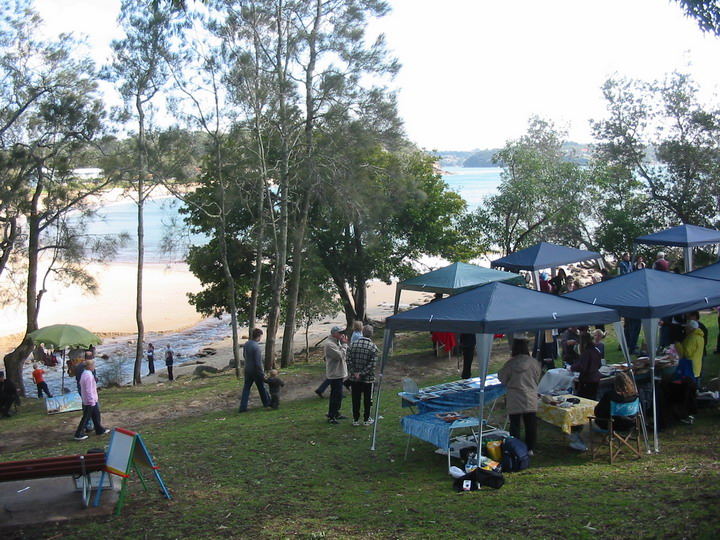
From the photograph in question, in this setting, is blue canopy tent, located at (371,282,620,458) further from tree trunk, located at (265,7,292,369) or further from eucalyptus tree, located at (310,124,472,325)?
eucalyptus tree, located at (310,124,472,325)

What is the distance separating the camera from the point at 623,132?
28656 millimetres

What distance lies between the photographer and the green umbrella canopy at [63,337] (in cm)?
1720

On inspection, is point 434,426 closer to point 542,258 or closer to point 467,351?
point 467,351

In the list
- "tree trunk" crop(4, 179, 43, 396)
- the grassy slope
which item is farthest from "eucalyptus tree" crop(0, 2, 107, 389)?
the grassy slope

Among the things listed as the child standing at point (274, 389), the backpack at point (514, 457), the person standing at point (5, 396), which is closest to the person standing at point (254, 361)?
the child standing at point (274, 389)

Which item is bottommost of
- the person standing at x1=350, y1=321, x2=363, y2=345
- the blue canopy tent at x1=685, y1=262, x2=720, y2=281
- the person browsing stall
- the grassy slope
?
the grassy slope

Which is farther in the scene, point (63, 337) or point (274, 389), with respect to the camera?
point (63, 337)

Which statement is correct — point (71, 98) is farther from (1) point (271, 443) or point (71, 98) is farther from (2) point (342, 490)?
(2) point (342, 490)

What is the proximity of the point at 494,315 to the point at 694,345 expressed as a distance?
3.84m

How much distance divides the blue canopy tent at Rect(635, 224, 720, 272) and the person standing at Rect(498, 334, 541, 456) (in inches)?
414

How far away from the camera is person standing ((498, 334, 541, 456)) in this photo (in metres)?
8.38

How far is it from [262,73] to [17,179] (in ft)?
25.4

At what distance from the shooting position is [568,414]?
8430mm

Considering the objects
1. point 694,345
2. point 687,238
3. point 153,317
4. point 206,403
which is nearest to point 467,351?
point 694,345
